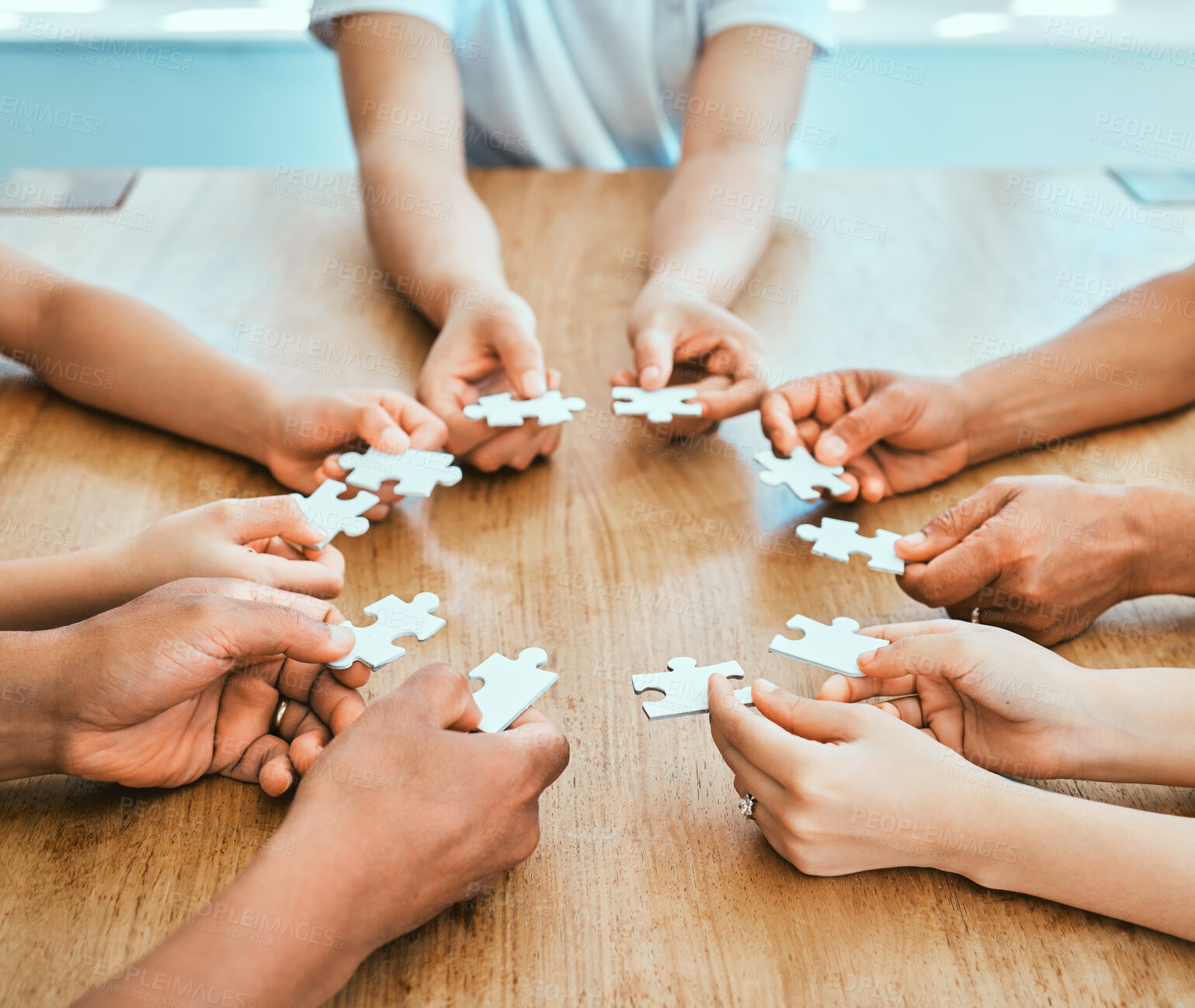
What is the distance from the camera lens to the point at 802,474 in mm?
1336

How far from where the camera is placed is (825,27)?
1.89 metres

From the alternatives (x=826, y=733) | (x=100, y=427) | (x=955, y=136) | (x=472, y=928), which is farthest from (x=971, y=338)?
(x=955, y=136)

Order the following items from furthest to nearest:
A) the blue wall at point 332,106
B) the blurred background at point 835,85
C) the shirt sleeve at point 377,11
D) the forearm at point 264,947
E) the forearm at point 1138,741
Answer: the blue wall at point 332,106 < the blurred background at point 835,85 < the shirt sleeve at point 377,11 < the forearm at point 1138,741 < the forearm at point 264,947

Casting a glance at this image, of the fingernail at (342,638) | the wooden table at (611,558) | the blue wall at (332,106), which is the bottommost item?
the blue wall at (332,106)

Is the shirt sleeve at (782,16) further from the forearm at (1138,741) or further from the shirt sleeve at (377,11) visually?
the forearm at (1138,741)

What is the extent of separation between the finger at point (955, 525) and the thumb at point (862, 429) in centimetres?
17

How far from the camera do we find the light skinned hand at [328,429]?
133 centimetres

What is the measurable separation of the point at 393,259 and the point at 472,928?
3.99ft

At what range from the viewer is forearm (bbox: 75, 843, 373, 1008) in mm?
744

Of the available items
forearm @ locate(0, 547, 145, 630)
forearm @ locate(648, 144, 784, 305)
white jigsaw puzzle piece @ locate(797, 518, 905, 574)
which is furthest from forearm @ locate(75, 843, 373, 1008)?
forearm @ locate(648, 144, 784, 305)

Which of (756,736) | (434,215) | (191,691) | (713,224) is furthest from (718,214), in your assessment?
(191,691)

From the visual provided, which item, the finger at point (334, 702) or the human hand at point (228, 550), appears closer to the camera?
the finger at point (334, 702)

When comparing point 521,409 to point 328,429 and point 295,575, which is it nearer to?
point 328,429

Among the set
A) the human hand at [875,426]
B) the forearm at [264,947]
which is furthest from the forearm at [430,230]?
the forearm at [264,947]
